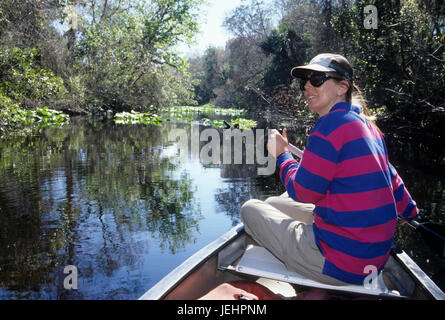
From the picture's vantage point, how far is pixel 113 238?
4.40 metres

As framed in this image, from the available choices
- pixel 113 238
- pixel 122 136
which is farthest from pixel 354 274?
pixel 122 136

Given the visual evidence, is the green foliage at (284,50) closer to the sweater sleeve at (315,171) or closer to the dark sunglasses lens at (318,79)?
the dark sunglasses lens at (318,79)

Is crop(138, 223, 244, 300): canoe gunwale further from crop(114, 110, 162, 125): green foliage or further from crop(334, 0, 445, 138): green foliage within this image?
crop(114, 110, 162, 125): green foliage

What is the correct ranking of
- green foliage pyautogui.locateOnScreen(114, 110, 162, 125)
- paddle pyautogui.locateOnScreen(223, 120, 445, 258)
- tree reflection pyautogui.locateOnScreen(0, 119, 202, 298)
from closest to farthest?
paddle pyautogui.locateOnScreen(223, 120, 445, 258) → tree reflection pyautogui.locateOnScreen(0, 119, 202, 298) → green foliage pyautogui.locateOnScreen(114, 110, 162, 125)

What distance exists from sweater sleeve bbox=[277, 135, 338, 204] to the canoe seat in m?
0.46

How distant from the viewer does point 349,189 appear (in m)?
1.94

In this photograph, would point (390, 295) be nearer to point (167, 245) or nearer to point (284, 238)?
point (284, 238)

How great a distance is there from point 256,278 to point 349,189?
838 millimetres

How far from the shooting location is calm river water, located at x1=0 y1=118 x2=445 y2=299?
3461 millimetres

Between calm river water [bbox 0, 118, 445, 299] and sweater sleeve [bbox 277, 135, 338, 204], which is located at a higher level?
sweater sleeve [bbox 277, 135, 338, 204]

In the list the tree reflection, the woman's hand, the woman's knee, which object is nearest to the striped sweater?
the woman's hand

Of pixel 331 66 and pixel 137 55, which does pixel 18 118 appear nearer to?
pixel 137 55

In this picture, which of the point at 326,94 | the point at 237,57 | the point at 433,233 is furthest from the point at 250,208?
the point at 237,57
